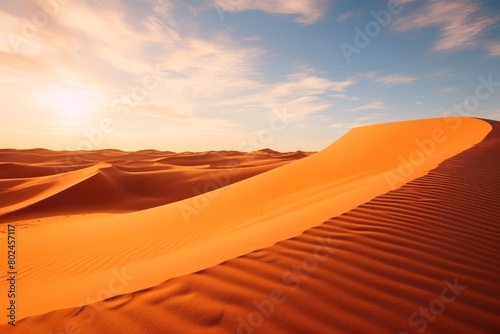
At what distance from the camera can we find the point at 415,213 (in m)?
3.53

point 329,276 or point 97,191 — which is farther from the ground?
point 329,276

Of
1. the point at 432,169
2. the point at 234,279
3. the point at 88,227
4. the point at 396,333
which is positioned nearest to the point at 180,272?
the point at 234,279

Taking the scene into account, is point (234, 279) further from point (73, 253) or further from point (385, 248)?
point (73, 253)

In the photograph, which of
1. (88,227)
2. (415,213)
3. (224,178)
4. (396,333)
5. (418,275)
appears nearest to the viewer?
(396,333)

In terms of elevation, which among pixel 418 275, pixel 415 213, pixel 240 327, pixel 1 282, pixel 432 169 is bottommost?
pixel 1 282

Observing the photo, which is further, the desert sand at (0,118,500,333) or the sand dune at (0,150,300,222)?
the sand dune at (0,150,300,222)

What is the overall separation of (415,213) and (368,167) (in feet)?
25.1

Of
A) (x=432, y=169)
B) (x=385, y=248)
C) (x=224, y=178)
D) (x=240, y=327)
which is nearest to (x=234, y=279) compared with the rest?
(x=240, y=327)

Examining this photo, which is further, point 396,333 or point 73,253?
point 73,253

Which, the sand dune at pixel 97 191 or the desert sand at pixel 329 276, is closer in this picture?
the desert sand at pixel 329 276

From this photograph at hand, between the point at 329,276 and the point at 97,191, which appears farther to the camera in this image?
the point at 97,191

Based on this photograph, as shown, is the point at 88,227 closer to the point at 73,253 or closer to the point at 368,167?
the point at 73,253

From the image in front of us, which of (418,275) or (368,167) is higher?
(368,167)

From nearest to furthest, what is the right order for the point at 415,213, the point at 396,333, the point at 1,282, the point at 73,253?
the point at 396,333 → the point at 415,213 → the point at 1,282 → the point at 73,253
